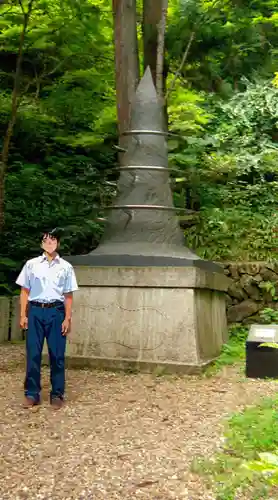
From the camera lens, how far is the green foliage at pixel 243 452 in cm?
314

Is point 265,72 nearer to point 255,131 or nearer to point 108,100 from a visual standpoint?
point 255,131

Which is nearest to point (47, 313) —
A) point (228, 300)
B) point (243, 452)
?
point (243, 452)

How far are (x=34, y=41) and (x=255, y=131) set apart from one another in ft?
17.5

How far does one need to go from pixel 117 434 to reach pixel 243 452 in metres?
0.94

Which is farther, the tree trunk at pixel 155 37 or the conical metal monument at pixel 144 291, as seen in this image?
the tree trunk at pixel 155 37

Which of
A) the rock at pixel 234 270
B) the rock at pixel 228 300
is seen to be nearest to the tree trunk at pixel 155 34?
the rock at pixel 234 270

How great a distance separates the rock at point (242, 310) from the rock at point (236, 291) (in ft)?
0.39

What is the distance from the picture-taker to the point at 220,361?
22.0ft

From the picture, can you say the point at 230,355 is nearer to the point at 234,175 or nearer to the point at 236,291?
the point at 236,291

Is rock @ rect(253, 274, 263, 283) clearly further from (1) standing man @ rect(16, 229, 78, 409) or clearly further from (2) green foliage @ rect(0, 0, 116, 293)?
(1) standing man @ rect(16, 229, 78, 409)

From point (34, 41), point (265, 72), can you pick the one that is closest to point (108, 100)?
point (34, 41)

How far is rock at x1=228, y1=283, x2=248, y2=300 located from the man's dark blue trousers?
5.33 meters

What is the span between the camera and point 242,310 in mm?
9805

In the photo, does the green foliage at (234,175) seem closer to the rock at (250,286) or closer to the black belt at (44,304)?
the rock at (250,286)
